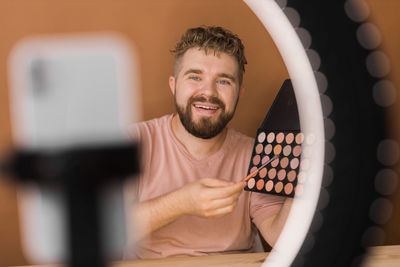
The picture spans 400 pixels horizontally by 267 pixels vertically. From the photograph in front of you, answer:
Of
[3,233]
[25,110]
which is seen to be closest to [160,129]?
[3,233]

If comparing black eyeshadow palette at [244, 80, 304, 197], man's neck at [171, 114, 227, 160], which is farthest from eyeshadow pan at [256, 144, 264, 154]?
man's neck at [171, 114, 227, 160]

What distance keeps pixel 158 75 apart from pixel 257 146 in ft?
1.13

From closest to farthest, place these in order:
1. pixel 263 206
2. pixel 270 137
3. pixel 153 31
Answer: pixel 270 137
pixel 263 206
pixel 153 31

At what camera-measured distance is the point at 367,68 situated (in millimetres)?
133

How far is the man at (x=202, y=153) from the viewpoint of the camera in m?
0.66

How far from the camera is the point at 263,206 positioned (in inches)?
26.0

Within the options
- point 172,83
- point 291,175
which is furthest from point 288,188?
point 172,83

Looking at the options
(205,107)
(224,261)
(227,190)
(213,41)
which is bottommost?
(224,261)

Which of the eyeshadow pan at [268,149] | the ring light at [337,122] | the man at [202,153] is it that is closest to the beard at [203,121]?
the man at [202,153]

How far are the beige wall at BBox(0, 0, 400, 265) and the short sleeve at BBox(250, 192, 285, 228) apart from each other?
19 centimetres

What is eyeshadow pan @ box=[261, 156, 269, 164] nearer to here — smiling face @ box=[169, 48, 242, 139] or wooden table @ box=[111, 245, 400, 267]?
wooden table @ box=[111, 245, 400, 267]

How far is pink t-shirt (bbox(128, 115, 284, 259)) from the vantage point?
25.7 inches

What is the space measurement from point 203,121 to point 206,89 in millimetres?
56

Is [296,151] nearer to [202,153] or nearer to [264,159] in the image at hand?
[264,159]
